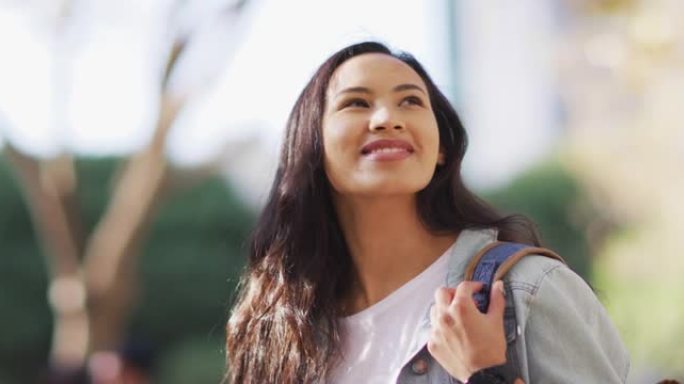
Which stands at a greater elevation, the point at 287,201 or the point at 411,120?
the point at 411,120

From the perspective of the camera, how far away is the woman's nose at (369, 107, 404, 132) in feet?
8.41

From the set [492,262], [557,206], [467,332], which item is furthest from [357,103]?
[557,206]

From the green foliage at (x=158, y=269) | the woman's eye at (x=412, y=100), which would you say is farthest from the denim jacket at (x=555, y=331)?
the green foliage at (x=158, y=269)

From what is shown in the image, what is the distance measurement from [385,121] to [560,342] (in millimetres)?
529

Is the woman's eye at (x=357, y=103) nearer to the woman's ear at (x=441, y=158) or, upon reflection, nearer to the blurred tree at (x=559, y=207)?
the woman's ear at (x=441, y=158)

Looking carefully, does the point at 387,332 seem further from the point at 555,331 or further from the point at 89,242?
the point at 89,242

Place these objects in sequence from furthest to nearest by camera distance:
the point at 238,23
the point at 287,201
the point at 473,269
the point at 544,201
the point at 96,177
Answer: the point at 544,201, the point at 96,177, the point at 238,23, the point at 287,201, the point at 473,269

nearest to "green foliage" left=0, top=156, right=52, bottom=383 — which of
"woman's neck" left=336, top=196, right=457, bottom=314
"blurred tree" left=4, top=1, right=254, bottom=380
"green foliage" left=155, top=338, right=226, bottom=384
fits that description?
"green foliage" left=155, top=338, right=226, bottom=384

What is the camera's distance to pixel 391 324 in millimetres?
2598

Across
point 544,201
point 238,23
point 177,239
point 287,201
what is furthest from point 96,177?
point 287,201

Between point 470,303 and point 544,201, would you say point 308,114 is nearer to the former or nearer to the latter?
point 470,303

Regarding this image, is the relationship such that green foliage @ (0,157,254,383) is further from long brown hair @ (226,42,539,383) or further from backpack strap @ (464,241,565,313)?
backpack strap @ (464,241,565,313)

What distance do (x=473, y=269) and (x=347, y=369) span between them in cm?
34

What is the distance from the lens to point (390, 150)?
2.56 m
